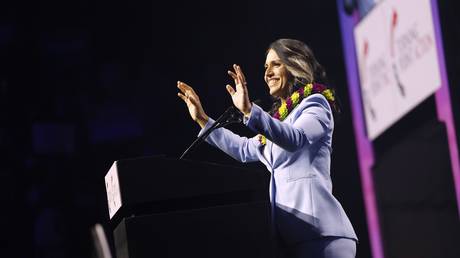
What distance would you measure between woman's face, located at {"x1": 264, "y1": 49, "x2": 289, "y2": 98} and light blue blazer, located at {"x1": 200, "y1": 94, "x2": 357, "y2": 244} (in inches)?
4.6

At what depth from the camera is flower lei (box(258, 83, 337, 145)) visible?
2.16 meters

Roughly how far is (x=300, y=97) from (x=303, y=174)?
24 cm

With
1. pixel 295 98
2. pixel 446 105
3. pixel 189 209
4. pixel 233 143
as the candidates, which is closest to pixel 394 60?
pixel 446 105

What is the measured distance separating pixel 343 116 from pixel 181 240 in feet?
9.80

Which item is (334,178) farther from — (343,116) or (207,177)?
(207,177)

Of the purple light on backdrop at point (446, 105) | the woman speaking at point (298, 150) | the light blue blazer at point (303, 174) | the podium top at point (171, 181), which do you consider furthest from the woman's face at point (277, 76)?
the purple light on backdrop at point (446, 105)

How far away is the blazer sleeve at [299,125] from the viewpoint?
6.24ft

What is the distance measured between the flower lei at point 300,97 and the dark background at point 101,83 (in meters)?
2.44

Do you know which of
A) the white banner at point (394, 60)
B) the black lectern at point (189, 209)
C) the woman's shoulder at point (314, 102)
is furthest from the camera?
the white banner at point (394, 60)

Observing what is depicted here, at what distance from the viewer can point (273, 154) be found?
2.15 m

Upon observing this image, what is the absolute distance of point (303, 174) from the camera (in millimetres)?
2072

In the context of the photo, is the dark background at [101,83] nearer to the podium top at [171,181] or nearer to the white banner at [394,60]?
the white banner at [394,60]

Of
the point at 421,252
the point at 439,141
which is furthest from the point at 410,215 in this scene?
the point at 439,141

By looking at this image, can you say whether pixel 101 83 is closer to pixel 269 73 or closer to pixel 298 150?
pixel 269 73
